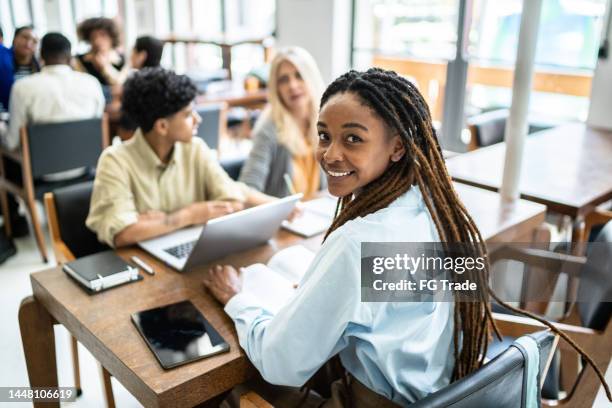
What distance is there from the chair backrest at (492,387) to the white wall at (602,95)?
2.76 metres

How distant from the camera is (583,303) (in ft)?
5.44

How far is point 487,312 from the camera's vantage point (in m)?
1.16

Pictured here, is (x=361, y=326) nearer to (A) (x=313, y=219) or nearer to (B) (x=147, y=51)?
(A) (x=313, y=219)

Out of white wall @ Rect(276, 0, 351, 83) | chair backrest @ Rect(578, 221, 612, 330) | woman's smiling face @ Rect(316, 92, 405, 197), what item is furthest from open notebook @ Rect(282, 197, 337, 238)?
white wall @ Rect(276, 0, 351, 83)

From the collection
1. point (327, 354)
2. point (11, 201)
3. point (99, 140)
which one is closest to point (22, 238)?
point (11, 201)

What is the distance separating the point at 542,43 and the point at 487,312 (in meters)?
3.52

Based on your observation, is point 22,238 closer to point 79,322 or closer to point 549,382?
point 79,322

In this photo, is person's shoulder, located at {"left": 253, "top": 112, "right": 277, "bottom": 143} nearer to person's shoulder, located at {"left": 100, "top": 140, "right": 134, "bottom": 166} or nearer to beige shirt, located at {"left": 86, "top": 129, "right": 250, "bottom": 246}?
beige shirt, located at {"left": 86, "top": 129, "right": 250, "bottom": 246}

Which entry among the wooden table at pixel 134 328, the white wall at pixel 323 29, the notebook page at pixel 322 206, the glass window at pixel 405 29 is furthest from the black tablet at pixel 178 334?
the white wall at pixel 323 29

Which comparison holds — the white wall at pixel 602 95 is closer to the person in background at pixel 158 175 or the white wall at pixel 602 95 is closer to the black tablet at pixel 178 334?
the person in background at pixel 158 175

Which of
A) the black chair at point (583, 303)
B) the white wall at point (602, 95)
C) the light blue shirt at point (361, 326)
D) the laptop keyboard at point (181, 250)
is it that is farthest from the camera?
the white wall at point (602, 95)

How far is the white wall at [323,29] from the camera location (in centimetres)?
499

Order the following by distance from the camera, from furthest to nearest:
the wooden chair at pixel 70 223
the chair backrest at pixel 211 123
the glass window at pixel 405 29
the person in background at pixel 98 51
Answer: the person in background at pixel 98 51 < the glass window at pixel 405 29 < the chair backrest at pixel 211 123 < the wooden chair at pixel 70 223

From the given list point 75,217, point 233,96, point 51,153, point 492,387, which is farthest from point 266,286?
point 233,96
